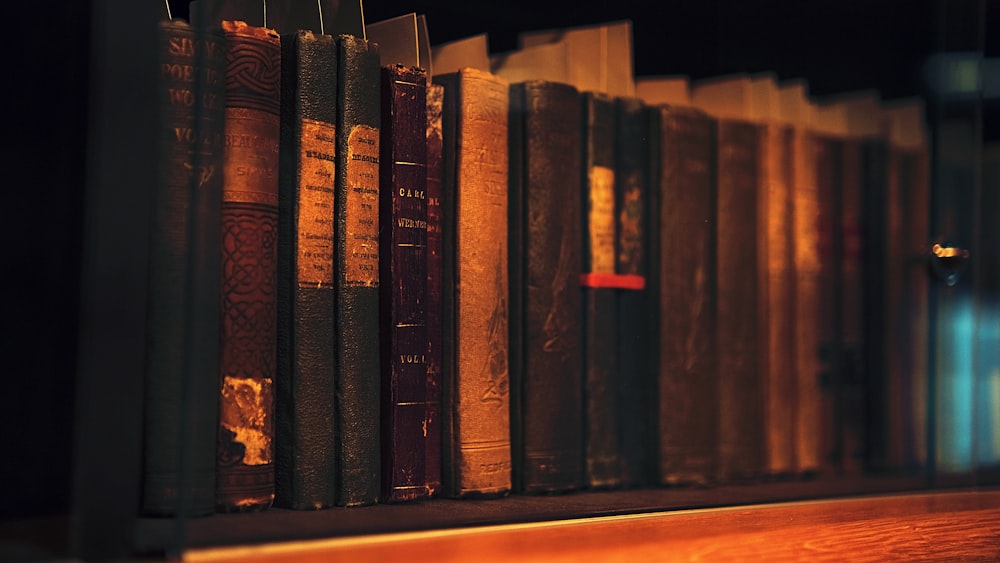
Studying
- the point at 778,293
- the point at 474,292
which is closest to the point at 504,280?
the point at 474,292

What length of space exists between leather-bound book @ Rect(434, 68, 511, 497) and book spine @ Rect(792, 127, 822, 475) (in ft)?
1.34

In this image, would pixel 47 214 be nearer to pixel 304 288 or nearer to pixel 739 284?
pixel 304 288

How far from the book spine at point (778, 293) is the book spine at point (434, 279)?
419mm

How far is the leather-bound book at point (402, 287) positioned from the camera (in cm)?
95

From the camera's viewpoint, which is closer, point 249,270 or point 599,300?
point 249,270

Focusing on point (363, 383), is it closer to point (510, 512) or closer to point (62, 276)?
point (510, 512)

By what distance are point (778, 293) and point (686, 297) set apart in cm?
15

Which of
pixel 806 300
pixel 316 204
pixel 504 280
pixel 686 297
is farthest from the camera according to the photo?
pixel 806 300

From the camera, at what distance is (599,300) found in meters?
1.08

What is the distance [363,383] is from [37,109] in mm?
344

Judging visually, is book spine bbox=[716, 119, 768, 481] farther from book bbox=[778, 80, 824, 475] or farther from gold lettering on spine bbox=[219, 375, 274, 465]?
gold lettering on spine bbox=[219, 375, 274, 465]

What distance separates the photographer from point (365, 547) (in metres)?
0.78

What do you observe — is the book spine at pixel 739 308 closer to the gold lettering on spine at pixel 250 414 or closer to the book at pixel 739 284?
the book at pixel 739 284

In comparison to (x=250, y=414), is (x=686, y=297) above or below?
above
